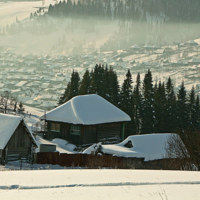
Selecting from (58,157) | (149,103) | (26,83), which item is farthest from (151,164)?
(26,83)

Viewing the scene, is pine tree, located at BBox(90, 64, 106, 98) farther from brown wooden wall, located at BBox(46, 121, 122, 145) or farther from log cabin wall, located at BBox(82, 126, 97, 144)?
log cabin wall, located at BBox(82, 126, 97, 144)

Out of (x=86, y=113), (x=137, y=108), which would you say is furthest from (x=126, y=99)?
(x=86, y=113)

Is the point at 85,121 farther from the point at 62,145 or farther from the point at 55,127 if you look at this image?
the point at 55,127

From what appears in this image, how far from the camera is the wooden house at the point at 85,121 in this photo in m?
34.5

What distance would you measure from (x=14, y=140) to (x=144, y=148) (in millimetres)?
10167

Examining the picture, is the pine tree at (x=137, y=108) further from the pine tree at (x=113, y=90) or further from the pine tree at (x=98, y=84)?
the pine tree at (x=98, y=84)

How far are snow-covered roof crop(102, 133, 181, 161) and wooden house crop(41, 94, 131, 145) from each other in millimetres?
7231

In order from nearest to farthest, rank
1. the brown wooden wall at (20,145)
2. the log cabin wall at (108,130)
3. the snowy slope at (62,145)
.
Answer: the brown wooden wall at (20,145) → the snowy slope at (62,145) → the log cabin wall at (108,130)
